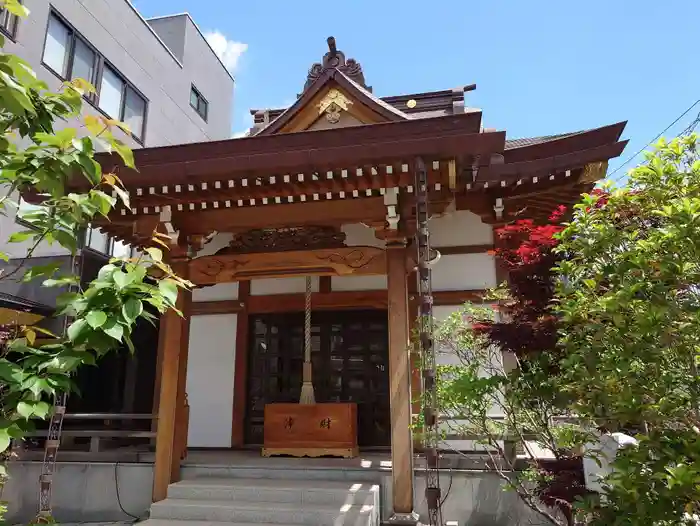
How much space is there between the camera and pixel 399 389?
197 inches

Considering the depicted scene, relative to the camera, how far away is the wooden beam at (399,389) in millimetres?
4762

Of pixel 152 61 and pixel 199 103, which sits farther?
pixel 199 103

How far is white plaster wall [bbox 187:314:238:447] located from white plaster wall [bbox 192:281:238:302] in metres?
0.26

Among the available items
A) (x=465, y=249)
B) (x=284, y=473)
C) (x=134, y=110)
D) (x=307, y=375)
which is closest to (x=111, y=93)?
(x=134, y=110)

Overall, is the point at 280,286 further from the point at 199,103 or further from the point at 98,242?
the point at 199,103

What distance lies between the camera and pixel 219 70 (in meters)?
17.8

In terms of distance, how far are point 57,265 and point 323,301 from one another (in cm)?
553

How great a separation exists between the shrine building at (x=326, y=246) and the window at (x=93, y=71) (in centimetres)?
439

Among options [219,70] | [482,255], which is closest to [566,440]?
[482,255]

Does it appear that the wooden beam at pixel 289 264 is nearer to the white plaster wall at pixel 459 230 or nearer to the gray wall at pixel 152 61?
the white plaster wall at pixel 459 230

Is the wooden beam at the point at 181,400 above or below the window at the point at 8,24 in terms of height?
below

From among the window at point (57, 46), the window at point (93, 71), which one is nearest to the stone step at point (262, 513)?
the window at point (93, 71)

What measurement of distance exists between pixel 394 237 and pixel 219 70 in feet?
48.7

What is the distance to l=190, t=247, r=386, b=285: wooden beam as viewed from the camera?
18.4 ft
